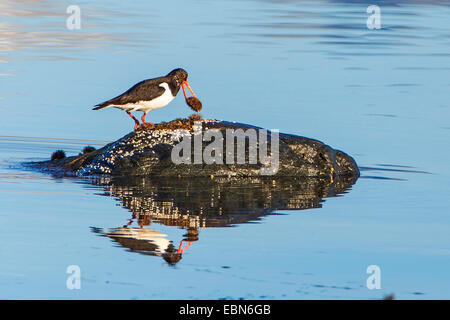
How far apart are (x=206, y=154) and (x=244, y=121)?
388 centimetres

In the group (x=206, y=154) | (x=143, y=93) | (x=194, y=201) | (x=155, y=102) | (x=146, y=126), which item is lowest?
(x=194, y=201)

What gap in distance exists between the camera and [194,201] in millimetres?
12461

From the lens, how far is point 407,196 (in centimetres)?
1320

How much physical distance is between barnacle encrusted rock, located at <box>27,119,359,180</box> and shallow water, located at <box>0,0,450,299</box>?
59cm

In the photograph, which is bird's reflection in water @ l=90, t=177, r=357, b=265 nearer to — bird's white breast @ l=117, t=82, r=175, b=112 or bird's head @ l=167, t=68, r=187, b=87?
bird's white breast @ l=117, t=82, r=175, b=112

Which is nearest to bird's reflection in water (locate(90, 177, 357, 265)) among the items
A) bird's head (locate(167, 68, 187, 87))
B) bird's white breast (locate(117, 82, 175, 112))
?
bird's white breast (locate(117, 82, 175, 112))

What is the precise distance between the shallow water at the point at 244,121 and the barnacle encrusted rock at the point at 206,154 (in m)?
0.59

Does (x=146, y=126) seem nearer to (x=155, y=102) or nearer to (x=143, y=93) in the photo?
(x=155, y=102)

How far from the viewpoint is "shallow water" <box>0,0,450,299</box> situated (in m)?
9.19

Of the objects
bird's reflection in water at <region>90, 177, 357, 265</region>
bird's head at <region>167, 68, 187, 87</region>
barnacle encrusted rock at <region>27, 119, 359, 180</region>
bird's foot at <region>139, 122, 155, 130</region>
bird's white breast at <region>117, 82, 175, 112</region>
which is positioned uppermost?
bird's head at <region>167, 68, 187, 87</region>

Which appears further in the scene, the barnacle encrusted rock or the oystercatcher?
the oystercatcher

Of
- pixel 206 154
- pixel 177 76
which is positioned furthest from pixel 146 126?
pixel 206 154

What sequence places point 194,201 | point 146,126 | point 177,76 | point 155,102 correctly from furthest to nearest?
point 177,76 → point 146,126 → point 155,102 → point 194,201

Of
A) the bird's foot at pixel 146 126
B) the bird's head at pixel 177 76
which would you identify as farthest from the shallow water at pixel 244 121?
the bird's head at pixel 177 76
